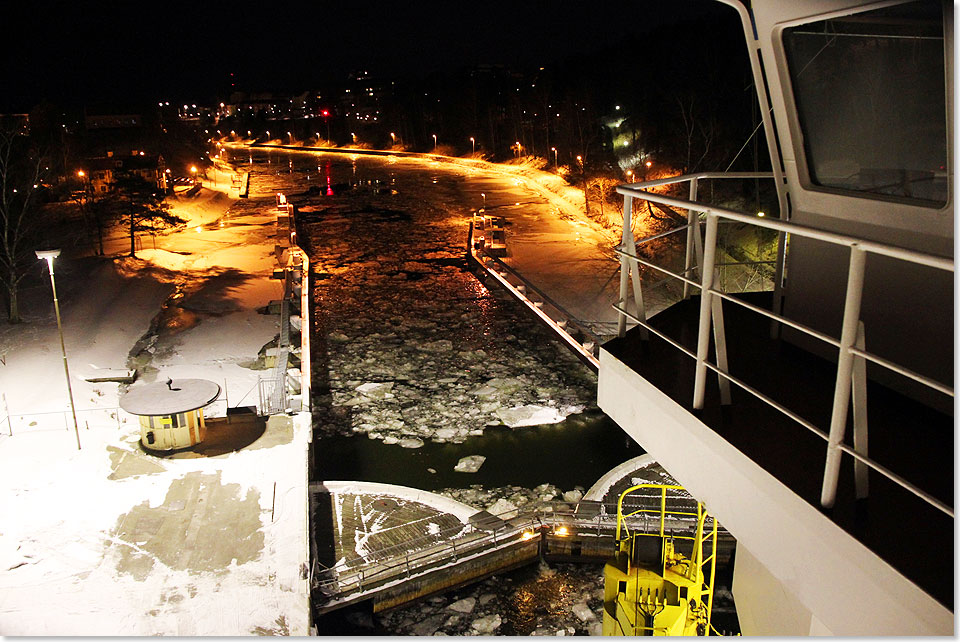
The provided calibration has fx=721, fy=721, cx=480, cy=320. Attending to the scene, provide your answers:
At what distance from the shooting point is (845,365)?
2283mm

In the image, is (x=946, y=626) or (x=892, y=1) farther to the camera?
(x=892, y=1)

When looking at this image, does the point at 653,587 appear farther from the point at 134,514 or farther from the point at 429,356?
the point at 429,356

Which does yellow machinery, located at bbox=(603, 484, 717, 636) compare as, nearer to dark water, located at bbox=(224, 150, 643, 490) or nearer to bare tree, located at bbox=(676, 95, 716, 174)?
dark water, located at bbox=(224, 150, 643, 490)

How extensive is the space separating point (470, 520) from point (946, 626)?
8506mm

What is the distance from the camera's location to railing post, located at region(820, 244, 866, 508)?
2.22 metres

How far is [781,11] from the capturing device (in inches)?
145

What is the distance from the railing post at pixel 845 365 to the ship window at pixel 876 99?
1261mm

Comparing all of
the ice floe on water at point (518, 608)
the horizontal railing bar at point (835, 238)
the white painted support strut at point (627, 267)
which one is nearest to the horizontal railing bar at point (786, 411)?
the horizontal railing bar at point (835, 238)

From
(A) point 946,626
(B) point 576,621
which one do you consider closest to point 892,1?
(A) point 946,626

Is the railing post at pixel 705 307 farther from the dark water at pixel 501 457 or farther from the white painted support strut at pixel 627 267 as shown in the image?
the dark water at pixel 501 457

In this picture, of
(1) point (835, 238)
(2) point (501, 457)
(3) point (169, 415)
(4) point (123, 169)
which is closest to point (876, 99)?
(1) point (835, 238)

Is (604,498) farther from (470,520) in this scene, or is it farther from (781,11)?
(781,11)

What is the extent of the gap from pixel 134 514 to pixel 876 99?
8.40 metres

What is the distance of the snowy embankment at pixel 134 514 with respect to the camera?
6931 mm
